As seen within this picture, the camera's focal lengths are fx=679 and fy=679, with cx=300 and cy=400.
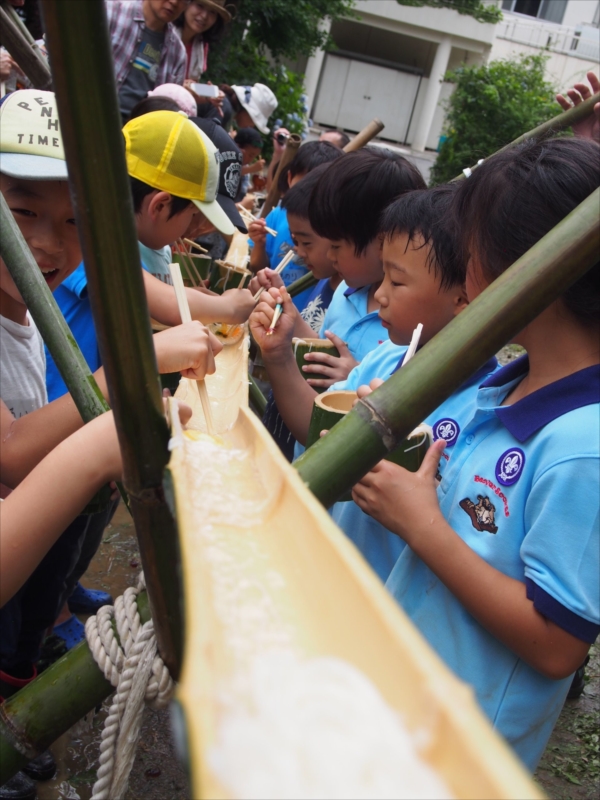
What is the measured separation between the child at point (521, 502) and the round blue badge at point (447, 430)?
124 mm

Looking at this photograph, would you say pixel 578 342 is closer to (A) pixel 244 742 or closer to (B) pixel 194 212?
(A) pixel 244 742

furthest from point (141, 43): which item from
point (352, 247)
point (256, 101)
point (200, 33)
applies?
point (352, 247)

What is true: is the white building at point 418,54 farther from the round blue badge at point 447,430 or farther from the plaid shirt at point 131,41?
the round blue badge at point 447,430

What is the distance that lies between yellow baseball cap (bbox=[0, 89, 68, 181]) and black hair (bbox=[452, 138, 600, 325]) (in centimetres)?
108

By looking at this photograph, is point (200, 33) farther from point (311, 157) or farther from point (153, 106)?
point (153, 106)

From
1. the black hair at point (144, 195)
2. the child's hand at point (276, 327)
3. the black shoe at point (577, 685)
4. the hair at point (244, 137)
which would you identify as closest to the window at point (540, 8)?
the hair at point (244, 137)

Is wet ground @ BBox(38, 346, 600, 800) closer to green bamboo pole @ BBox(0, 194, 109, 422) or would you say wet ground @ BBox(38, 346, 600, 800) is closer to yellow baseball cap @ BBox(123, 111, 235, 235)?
green bamboo pole @ BBox(0, 194, 109, 422)

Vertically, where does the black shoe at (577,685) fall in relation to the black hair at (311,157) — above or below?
below

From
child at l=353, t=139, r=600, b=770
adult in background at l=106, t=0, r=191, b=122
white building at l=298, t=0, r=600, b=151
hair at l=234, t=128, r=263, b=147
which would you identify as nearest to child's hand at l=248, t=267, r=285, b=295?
child at l=353, t=139, r=600, b=770

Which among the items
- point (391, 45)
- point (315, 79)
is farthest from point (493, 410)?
point (391, 45)

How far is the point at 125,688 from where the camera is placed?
1.02m

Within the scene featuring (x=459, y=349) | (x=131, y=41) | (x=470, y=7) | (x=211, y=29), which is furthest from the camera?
(x=470, y=7)

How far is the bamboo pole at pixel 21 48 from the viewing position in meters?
2.78

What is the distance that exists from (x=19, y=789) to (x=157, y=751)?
495 mm
